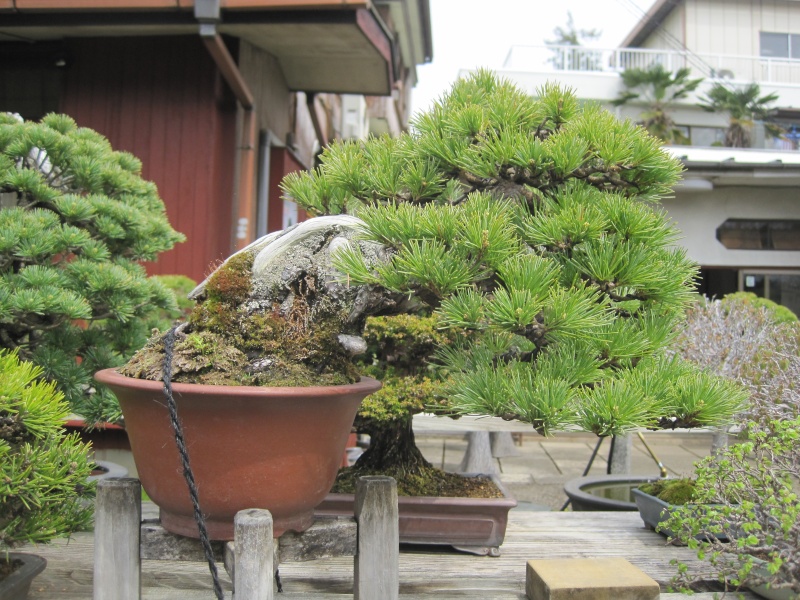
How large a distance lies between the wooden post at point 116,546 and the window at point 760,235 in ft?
23.7

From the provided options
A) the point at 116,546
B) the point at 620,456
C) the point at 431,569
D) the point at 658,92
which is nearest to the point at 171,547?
the point at 116,546

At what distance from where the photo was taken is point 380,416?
1.99 m

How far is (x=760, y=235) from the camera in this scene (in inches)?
288

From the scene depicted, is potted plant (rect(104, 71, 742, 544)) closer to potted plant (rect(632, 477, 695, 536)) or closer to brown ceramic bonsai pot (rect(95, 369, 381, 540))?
brown ceramic bonsai pot (rect(95, 369, 381, 540))

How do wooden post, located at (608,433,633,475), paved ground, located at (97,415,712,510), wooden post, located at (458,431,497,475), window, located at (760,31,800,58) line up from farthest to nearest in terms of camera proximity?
window, located at (760,31,800,58) → paved ground, located at (97,415,712,510) → wooden post, located at (458,431,497,475) → wooden post, located at (608,433,633,475)

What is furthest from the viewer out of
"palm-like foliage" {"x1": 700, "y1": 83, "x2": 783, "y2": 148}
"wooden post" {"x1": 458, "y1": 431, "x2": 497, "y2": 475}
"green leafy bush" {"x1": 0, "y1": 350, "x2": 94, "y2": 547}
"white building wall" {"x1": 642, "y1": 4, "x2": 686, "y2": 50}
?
"white building wall" {"x1": 642, "y1": 4, "x2": 686, "y2": 50}

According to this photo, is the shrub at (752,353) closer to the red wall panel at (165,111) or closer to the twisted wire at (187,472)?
the twisted wire at (187,472)

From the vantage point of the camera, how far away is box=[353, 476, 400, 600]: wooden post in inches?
52.8

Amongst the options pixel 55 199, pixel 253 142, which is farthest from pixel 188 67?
pixel 55 199

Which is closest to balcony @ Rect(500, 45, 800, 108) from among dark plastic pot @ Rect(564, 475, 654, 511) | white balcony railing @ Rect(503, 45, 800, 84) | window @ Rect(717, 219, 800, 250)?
white balcony railing @ Rect(503, 45, 800, 84)

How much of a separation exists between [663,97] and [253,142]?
11.7 meters

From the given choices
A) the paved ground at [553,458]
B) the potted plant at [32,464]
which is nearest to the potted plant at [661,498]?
the potted plant at [32,464]

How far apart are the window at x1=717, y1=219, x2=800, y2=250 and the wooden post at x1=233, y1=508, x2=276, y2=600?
23.5 feet

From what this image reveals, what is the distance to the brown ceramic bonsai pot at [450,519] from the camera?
74.5 inches
